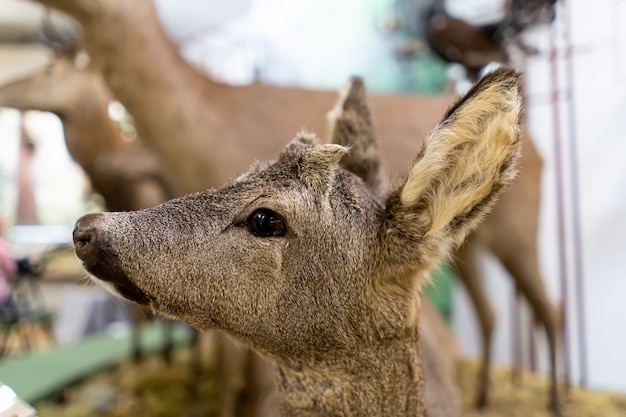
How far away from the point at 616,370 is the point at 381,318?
941mm

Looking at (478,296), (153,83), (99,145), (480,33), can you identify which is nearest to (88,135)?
(99,145)

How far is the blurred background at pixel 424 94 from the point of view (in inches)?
54.4

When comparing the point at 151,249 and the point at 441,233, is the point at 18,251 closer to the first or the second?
the point at 151,249

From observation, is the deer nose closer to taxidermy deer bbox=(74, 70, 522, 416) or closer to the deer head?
taxidermy deer bbox=(74, 70, 522, 416)

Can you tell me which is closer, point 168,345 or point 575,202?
point 575,202

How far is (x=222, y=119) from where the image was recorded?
69.8 inches

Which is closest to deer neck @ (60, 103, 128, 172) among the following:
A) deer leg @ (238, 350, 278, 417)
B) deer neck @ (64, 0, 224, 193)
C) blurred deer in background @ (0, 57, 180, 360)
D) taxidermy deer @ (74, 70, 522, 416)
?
blurred deer in background @ (0, 57, 180, 360)

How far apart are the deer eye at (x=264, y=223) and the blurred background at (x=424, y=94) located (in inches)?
18.2

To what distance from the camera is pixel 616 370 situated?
1.39 meters

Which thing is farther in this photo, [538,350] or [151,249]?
[538,350]

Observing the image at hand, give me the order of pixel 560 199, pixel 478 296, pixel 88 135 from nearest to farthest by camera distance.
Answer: pixel 560 199
pixel 478 296
pixel 88 135

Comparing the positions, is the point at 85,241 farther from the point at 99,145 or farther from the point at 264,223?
the point at 99,145

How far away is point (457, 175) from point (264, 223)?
0.95ft

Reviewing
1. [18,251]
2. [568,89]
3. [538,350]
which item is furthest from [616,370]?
[18,251]
